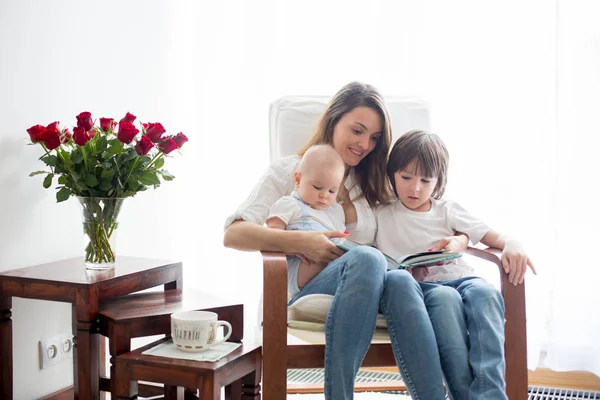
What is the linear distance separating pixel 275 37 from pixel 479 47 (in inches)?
33.0

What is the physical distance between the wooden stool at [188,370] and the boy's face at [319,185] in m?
0.43

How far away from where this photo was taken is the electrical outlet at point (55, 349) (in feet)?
6.89

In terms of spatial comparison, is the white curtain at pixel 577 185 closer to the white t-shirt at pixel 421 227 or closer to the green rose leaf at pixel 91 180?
the white t-shirt at pixel 421 227

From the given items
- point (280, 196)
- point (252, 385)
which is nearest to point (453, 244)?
point (280, 196)

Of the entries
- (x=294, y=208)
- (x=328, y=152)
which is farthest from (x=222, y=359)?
(x=328, y=152)

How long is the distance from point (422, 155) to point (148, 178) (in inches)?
30.3

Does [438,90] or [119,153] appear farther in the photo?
[438,90]

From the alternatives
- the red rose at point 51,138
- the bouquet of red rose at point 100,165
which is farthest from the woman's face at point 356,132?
the red rose at point 51,138

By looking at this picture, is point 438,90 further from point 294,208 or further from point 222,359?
point 222,359

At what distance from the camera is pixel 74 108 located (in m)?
Result: 2.20

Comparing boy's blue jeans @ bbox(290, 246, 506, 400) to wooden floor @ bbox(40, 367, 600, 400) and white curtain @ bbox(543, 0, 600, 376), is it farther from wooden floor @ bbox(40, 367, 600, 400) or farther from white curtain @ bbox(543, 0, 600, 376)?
white curtain @ bbox(543, 0, 600, 376)

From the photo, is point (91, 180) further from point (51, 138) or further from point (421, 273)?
point (421, 273)

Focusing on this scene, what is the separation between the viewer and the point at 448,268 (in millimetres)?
1931

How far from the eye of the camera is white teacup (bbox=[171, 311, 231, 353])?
1.73 m
